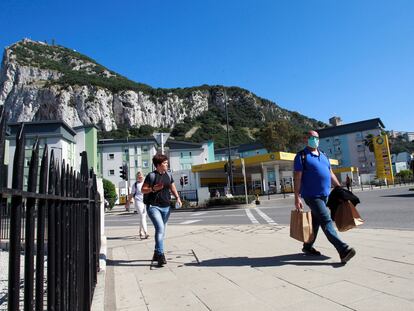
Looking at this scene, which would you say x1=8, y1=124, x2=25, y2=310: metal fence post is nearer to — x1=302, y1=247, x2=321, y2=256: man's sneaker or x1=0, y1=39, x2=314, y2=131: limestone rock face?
x1=302, y1=247, x2=321, y2=256: man's sneaker

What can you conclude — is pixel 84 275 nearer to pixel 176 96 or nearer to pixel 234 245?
pixel 234 245

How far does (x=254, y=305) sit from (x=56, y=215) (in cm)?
227

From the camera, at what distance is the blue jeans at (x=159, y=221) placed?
239 inches

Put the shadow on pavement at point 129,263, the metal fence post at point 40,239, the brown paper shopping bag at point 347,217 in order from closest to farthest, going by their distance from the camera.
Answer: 1. the metal fence post at point 40,239
2. the brown paper shopping bag at point 347,217
3. the shadow on pavement at point 129,263

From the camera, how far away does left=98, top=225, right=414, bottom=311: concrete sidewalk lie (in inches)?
144

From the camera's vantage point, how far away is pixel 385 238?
22.9 feet

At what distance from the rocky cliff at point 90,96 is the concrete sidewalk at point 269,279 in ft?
393

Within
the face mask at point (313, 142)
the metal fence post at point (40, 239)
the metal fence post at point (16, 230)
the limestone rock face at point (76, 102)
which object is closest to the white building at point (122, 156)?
the limestone rock face at point (76, 102)

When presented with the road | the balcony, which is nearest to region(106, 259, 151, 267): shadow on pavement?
the road

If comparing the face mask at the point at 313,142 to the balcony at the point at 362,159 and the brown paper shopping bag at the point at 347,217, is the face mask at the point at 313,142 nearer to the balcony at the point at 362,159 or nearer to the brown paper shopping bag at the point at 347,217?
the brown paper shopping bag at the point at 347,217

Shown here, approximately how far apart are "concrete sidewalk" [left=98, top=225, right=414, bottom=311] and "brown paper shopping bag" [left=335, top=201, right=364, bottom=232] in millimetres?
479

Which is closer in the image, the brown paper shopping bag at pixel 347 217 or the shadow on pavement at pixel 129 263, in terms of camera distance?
the brown paper shopping bag at pixel 347 217

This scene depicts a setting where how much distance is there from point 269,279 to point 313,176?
1.64 metres

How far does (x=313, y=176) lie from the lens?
5.45 metres
